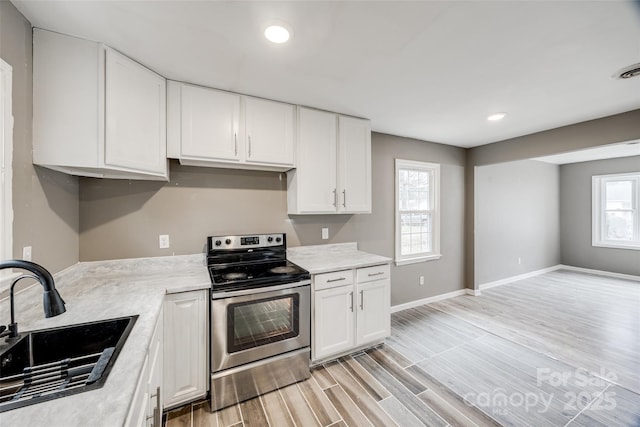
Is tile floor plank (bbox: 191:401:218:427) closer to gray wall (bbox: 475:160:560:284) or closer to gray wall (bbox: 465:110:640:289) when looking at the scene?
gray wall (bbox: 465:110:640:289)

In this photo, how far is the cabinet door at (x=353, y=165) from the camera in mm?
2783

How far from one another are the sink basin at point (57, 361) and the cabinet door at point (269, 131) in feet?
5.17

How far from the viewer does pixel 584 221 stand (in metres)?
5.89

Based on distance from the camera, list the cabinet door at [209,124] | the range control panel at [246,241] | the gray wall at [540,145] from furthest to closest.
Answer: the gray wall at [540,145] → the range control panel at [246,241] → the cabinet door at [209,124]

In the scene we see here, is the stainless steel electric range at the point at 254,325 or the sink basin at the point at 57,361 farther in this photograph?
the stainless steel electric range at the point at 254,325

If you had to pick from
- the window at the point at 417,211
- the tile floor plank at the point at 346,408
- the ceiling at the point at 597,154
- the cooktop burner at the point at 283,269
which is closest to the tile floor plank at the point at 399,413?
the tile floor plank at the point at 346,408

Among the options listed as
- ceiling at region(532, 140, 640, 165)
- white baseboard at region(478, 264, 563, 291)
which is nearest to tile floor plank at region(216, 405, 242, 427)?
white baseboard at region(478, 264, 563, 291)

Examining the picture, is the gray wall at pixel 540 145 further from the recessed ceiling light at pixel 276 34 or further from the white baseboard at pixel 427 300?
the recessed ceiling light at pixel 276 34

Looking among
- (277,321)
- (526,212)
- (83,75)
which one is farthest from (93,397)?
(526,212)

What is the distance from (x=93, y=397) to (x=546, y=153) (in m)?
4.64

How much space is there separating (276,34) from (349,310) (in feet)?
7.53

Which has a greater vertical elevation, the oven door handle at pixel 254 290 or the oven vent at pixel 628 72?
the oven vent at pixel 628 72

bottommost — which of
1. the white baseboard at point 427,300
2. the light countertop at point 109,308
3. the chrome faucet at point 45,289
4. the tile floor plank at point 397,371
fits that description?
the tile floor plank at point 397,371

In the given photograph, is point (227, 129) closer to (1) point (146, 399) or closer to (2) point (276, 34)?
(2) point (276, 34)
